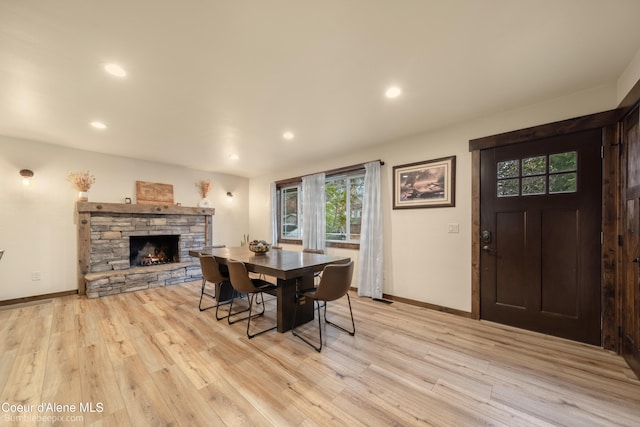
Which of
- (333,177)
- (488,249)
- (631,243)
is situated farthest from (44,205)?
(631,243)

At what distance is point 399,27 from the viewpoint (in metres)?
1.57

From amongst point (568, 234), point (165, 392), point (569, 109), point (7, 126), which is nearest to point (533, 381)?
point (568, 234)

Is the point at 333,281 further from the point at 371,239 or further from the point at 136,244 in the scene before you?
the point at 136,244

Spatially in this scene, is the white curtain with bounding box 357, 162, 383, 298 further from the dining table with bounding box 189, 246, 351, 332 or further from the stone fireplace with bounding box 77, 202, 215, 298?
the stone fireplace with bounding box 77, 202, 215, 298

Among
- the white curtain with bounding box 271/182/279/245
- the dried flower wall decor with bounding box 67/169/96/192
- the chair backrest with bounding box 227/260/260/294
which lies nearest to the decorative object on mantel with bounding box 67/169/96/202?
the dried flower wall decor with bounding box 67/169/96/192

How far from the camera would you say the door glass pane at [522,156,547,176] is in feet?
8.37

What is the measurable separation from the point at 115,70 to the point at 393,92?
8.03ft

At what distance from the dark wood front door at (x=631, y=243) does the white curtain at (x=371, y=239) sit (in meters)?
2.37

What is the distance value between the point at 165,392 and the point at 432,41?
10.2 ft

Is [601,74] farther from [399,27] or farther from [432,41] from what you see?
[399,27]

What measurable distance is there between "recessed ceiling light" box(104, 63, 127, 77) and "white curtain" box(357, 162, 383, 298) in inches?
123

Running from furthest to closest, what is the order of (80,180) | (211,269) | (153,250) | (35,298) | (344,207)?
1. (153,250)
2. (344,207)
3. (80,180)
4. (35,298)
5. (211,269)

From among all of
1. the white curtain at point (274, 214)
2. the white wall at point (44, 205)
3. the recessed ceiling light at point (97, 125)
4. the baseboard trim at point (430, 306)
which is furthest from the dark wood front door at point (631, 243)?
the white wall at point (44, 205)

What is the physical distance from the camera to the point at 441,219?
10.5 feet
